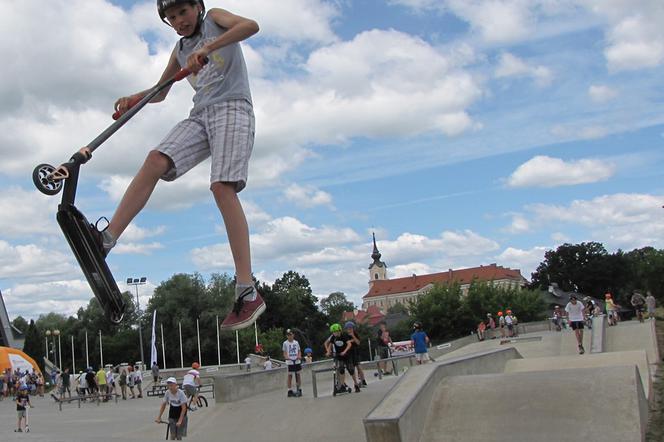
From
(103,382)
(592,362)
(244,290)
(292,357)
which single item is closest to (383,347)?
(292,357)

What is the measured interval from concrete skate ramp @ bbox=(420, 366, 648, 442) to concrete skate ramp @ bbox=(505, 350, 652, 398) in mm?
3646

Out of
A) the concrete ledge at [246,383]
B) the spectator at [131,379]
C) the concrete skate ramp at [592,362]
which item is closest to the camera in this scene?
the concrete skate ramp at [592,362]

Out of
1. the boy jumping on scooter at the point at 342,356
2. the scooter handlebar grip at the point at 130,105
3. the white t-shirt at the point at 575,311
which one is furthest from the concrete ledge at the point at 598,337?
the scooter handlebar grip at the point at 130,105

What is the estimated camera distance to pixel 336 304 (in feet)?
581

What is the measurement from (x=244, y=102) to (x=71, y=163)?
1.46 metres

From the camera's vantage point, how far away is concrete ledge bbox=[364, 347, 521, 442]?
984 cm

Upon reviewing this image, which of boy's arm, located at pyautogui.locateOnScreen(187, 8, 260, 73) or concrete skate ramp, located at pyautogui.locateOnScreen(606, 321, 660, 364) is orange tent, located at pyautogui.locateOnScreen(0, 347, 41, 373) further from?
boy's arm, located at pyautogui.locateOnScreen(187, 8, 260, 73)

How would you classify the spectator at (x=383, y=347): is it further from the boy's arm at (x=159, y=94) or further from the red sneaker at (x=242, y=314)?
the boy's arm at (x=159, y=94)

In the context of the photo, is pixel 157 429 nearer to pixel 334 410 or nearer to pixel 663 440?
pixel 334 410

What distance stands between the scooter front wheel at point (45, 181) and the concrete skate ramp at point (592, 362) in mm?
13282

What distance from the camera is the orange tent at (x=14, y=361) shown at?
4484 cm

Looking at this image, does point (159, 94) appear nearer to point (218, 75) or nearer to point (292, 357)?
point (218, 75)

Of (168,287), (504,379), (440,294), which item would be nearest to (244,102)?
(504,379)

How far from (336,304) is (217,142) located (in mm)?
173487
